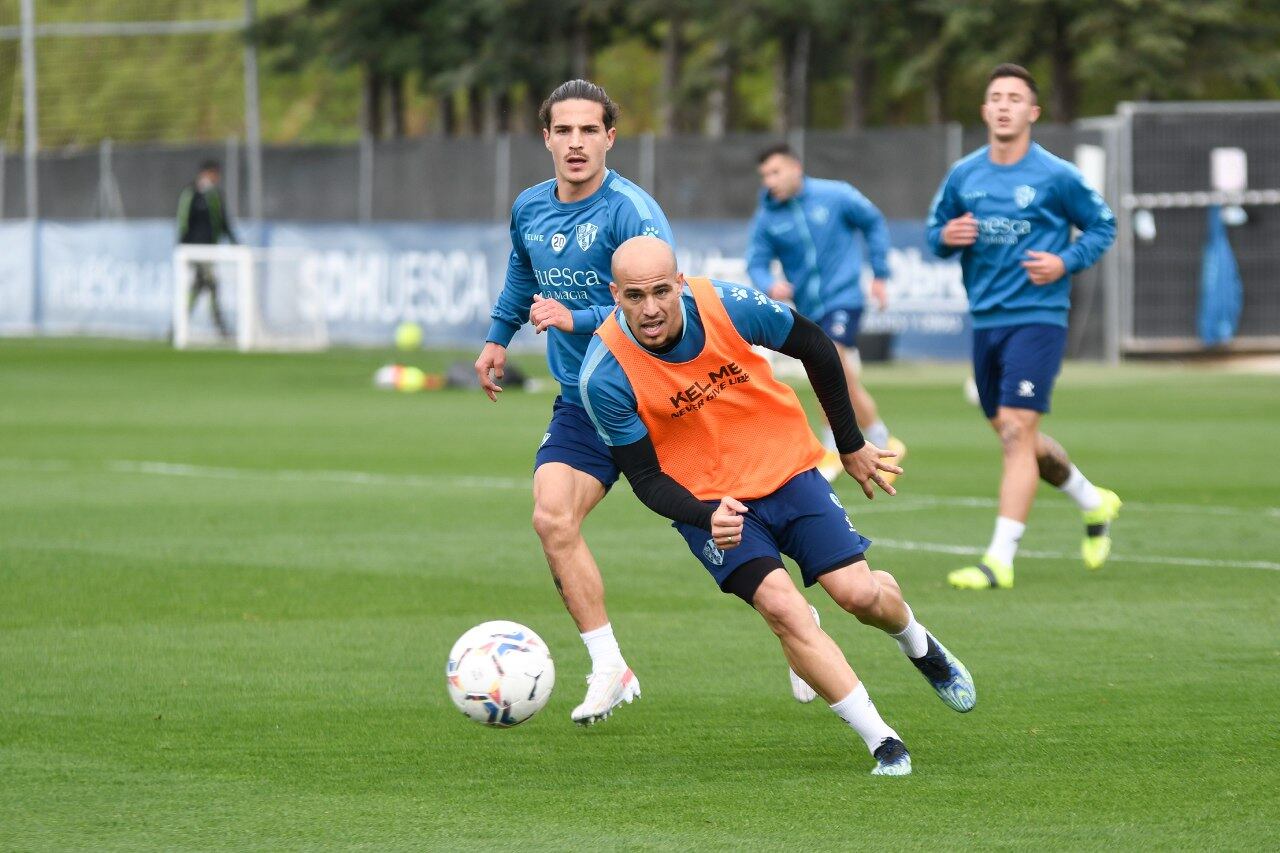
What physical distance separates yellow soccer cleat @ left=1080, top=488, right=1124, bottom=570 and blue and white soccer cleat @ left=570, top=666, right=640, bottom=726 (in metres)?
3.94

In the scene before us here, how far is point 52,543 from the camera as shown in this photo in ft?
38.3

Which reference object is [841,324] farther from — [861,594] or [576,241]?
[861,594]

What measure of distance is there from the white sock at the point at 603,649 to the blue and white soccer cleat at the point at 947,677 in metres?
1.06

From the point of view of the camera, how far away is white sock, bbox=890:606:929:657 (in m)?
6.71

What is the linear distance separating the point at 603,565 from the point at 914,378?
14.4m

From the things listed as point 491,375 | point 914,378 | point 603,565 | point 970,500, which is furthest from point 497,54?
point 491,375

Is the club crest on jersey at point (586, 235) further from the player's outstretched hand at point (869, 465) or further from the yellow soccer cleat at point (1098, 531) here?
the yellow soccer cleat at point (1098, 531)

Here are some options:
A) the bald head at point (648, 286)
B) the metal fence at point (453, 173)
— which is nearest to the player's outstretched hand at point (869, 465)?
the bald head at point (648, 286)

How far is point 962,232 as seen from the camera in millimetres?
10406

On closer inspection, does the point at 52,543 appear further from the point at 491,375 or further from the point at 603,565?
the point at 491,375

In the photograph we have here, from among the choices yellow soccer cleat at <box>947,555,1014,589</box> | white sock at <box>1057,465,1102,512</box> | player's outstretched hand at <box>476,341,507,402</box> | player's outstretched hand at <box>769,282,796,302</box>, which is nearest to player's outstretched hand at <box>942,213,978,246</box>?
white sock at <box>1057,465,1102,512</box>

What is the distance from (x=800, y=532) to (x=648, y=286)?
915 millimetres

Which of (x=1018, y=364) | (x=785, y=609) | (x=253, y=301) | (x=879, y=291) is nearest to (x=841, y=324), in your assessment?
(x=879, y=291)

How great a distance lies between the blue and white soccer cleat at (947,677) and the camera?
680cm
